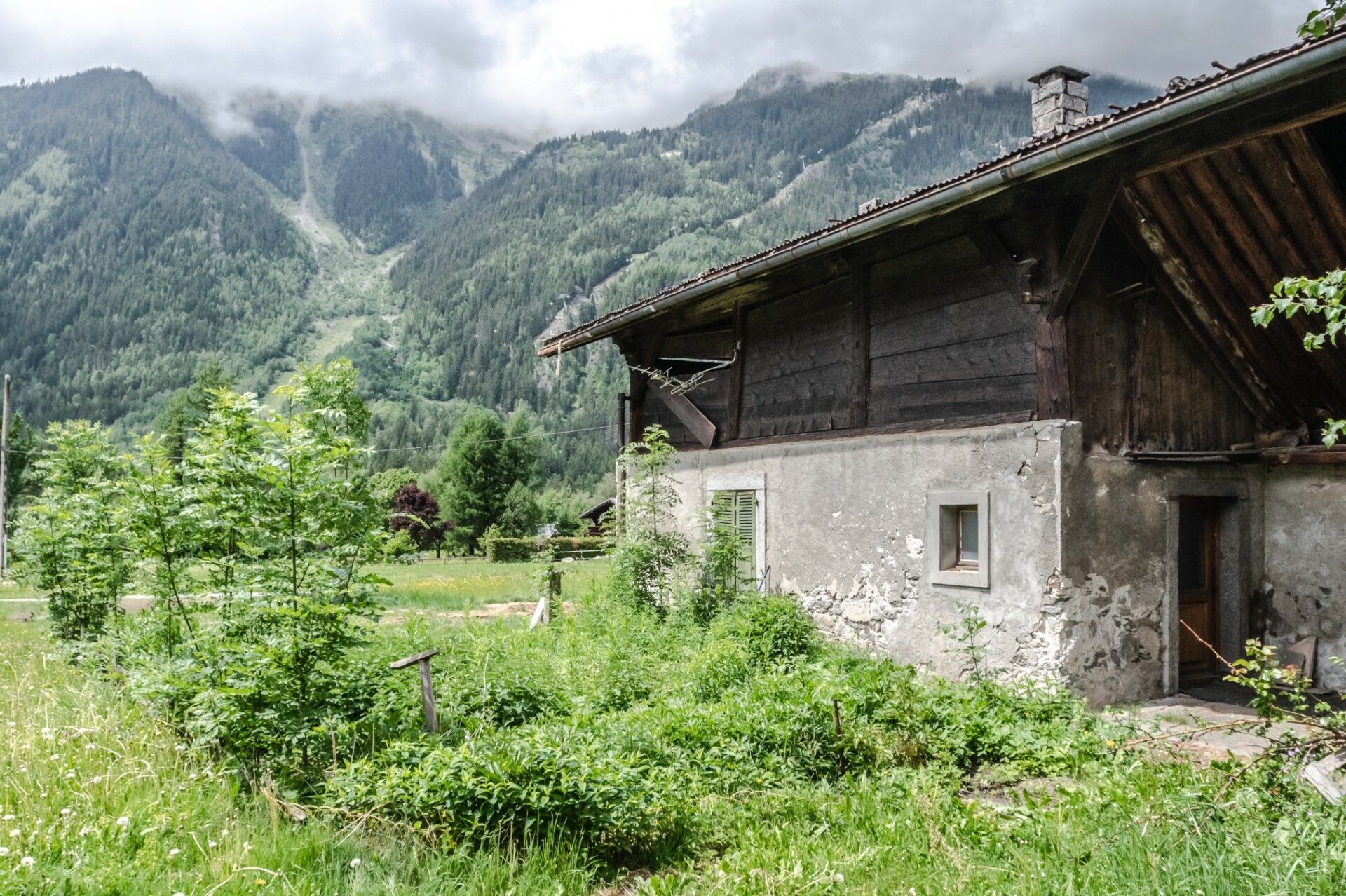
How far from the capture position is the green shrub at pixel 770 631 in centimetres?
891

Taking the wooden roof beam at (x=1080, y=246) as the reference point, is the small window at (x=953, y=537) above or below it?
below

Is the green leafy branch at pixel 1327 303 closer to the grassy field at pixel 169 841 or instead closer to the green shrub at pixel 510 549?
the grassy field at pixel 169 841

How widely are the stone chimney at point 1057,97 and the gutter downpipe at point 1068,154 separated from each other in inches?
131

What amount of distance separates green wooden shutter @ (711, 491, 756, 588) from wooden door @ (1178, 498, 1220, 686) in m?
4.45

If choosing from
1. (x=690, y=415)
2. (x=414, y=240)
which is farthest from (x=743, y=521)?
(x=414, y=240)

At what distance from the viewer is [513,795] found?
4.45 meters

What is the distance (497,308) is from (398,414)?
2721 cm

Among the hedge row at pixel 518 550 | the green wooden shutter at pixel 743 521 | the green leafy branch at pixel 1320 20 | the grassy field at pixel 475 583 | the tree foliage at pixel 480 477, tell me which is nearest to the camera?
the green leafy branch at pixel 1320 20

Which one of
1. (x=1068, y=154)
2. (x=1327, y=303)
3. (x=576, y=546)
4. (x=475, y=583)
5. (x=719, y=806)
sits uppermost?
(x=1068, y=154)

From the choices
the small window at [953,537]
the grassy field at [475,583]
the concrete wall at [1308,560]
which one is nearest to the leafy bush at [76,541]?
the grassy field at [475,583]

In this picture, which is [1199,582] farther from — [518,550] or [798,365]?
[518,550]

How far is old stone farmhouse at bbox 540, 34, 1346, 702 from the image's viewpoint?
272 inches

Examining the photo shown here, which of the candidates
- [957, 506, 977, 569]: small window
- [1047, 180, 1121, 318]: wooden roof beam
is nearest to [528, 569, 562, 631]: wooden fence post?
[957, 506, 977, 569]: small window

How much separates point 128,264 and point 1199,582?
147 metres
